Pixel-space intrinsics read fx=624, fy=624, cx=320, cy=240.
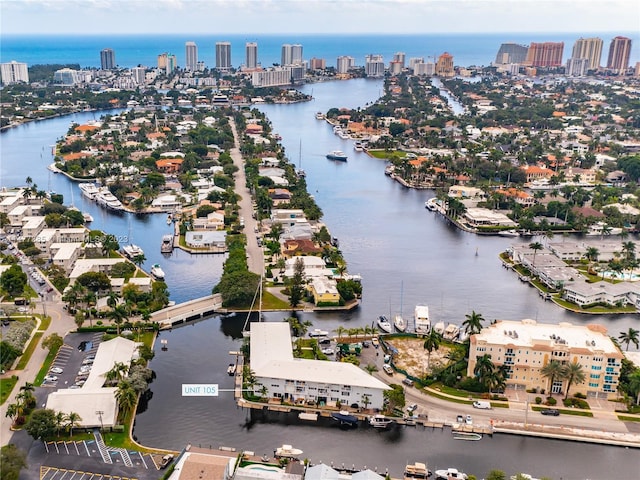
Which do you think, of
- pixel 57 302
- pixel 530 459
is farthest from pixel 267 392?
pixel 57 302

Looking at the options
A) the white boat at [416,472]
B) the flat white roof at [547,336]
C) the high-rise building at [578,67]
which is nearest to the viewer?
the white boat at [416,472]

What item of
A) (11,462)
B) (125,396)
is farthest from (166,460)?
(11,462)

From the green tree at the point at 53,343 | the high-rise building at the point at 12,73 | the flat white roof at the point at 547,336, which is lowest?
the green tree at the point at 53,343

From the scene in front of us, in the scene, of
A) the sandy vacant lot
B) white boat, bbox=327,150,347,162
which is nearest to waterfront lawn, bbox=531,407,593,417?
the sandy vacant lot

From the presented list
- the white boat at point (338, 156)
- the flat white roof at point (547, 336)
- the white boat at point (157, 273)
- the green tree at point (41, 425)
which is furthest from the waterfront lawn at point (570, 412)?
the white boat at point (338, 156)

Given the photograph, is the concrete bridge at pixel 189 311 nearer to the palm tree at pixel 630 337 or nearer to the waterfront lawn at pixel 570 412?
the waterfront lawn at pixel 570 412

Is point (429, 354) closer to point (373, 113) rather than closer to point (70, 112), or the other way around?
point (373, 113)

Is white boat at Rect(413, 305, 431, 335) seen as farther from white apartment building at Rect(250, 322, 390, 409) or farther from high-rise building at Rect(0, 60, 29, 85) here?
high-rise building at Rect(0, 60, 29, 85)
